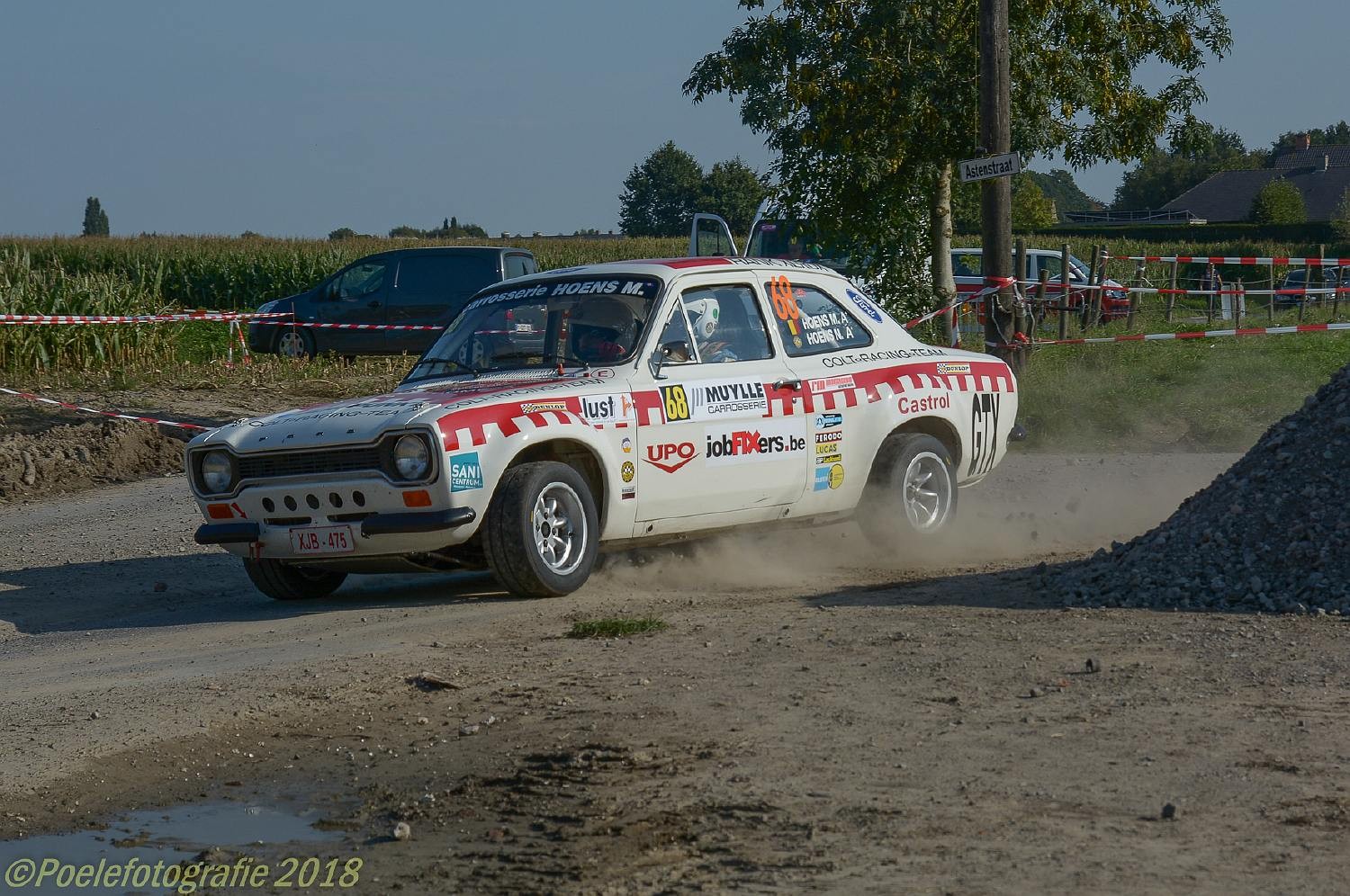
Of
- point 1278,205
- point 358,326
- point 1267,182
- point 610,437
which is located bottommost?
point 610,437

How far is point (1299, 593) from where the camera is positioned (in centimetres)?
708

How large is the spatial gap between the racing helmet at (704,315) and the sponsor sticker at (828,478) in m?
0.97

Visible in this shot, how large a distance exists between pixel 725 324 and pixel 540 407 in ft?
4.85

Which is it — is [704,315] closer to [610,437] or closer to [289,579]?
[610,437]

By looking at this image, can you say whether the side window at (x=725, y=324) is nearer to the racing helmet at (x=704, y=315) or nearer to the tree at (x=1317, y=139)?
the racing helmet at (x=704, y=315)

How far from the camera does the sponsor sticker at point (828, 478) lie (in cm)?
897

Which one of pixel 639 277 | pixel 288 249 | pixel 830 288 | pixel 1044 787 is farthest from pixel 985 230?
pixel 288 249

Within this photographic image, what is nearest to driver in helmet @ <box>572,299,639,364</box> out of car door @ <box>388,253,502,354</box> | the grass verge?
the grass verge

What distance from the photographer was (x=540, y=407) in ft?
25.6

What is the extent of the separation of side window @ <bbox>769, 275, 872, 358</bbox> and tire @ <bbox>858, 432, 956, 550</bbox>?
25.2 inches

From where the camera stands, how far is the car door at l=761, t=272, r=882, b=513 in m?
8.95

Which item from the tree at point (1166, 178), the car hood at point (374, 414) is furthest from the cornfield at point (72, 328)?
the tree at point (1166, 178)

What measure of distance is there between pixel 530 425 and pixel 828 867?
403cm

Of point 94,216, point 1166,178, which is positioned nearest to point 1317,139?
point 1166,178
